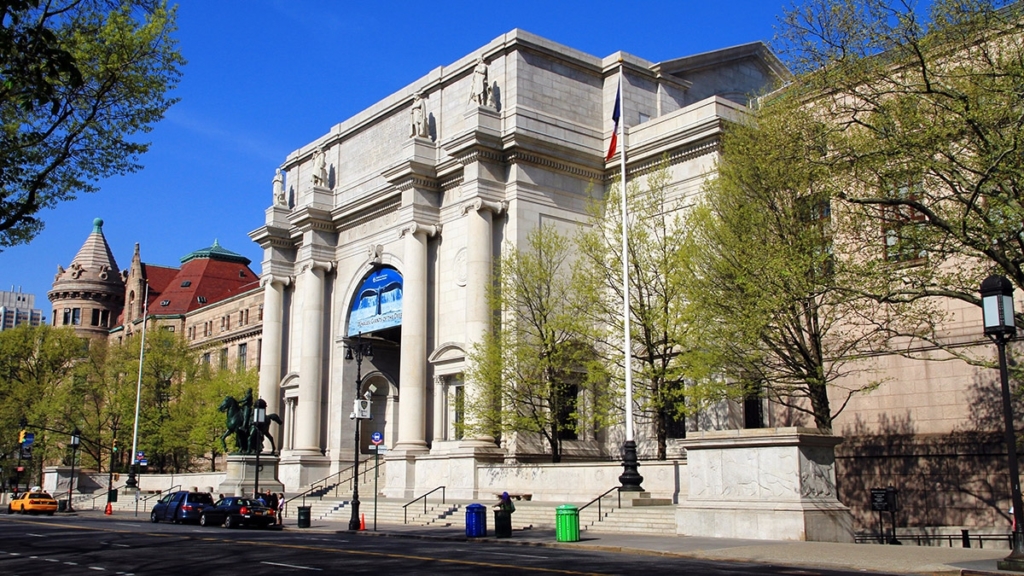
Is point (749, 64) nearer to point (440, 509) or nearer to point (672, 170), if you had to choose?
point (672, 170)

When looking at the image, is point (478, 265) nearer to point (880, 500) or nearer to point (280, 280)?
point (880, 500)

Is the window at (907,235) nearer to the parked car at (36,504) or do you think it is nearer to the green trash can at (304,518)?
the green trash can at (304,518)

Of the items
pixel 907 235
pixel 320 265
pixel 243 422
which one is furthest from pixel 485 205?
pixel 907 235

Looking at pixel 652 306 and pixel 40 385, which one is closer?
pixel 652 306

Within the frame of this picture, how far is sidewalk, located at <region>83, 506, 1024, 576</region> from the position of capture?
18.4m

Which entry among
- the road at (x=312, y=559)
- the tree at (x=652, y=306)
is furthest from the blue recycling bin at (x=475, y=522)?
the tree at (x=652, y=306)

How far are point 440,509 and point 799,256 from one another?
63.0 feet

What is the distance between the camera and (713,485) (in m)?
27.0

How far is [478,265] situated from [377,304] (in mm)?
11092

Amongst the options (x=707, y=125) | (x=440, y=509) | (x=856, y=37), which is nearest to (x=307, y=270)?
(x=440, y=509)

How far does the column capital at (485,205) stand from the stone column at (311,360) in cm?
1554

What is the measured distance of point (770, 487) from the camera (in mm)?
25469

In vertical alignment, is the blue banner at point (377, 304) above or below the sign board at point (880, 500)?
above

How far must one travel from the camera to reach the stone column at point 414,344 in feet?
158
